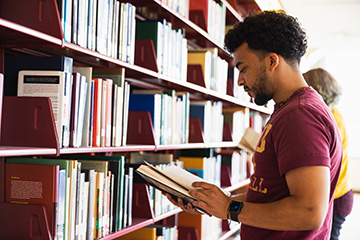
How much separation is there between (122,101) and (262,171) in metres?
0.88

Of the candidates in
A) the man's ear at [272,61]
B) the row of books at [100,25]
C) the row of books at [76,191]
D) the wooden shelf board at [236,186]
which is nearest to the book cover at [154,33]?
the row of books at [100,25]

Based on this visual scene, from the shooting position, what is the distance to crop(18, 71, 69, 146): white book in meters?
1.65

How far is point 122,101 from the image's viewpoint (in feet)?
6.94

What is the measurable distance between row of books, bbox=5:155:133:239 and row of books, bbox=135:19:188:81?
2.16 feet

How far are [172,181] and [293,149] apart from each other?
0.46m

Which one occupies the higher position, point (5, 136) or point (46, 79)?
point (46, 79)

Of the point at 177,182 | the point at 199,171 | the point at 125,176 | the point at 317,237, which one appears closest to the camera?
the point at 317,237

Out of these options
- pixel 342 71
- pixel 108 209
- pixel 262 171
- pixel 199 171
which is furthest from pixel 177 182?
pixel 342 71

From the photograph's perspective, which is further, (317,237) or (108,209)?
(108,209)

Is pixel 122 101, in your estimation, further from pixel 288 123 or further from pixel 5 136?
pixel 288 123

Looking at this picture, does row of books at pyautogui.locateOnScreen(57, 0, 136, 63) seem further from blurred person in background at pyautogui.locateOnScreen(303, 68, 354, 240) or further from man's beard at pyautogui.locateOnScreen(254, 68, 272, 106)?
blurred person in background at pyautogui.locateOnScreen(303, 68, 354, 240)

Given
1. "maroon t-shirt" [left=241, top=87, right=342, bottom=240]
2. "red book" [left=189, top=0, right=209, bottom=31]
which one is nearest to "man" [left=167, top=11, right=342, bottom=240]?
"maroon t-shirt" [left=241, top=87, right=342, bottom=240]

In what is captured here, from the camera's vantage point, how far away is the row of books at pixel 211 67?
10.6 ft

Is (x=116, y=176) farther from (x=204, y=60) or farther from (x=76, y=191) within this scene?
(x=204, y=60)
